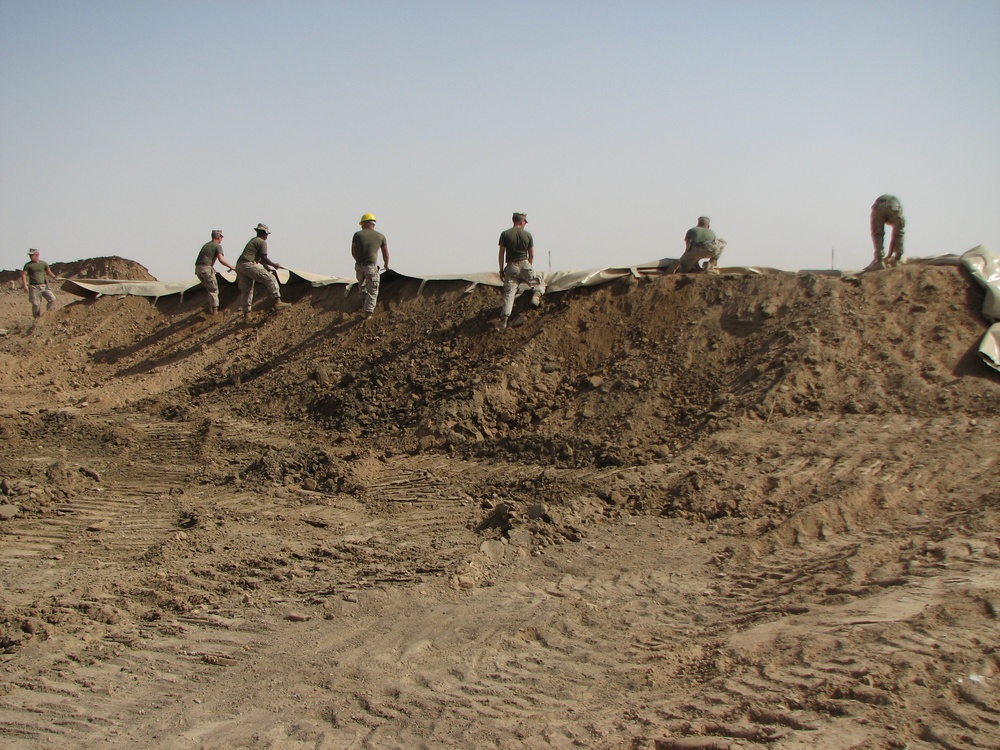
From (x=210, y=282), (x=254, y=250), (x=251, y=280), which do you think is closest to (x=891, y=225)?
(x=254, y=250)

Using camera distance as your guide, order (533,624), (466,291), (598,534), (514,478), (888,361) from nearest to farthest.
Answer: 1. (533,624)
2. (598,534)
3. (514,478)
4. (888,361)
5. (466,291)

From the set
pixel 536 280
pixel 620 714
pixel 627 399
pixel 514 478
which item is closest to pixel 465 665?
pixel 620 714

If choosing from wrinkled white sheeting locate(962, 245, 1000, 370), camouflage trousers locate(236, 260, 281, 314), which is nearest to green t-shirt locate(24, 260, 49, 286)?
camouflage trousers locate(236, 260, 281, 314)

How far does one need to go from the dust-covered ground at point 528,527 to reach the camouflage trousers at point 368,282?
12.9 inches

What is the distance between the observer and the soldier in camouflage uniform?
10.0m

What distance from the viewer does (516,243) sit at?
404 inches

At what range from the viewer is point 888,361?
8.59 meters

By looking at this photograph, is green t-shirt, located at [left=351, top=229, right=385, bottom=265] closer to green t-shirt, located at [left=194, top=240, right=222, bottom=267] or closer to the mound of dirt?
green t-shirt, located at [left=194, top=240, right=222, bottom=267]

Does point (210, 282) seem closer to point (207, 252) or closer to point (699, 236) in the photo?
point (207, 252)

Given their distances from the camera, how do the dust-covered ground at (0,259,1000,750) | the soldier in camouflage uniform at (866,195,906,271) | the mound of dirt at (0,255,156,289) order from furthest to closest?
the mound of dirt at (0,255,156,289) → the soldier in camouflage uniform at (866,195,906,271) → the dust-covered ground at (0,259,1000,750)

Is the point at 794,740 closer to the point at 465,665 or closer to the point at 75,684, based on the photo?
the point at 465,665

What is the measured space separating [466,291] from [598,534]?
18.4ft

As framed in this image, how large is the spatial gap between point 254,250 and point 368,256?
2.11 m

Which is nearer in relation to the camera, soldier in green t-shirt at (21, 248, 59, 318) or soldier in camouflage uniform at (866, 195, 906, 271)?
soldier in camouflage uniform at (866, 195, 906, 271)
